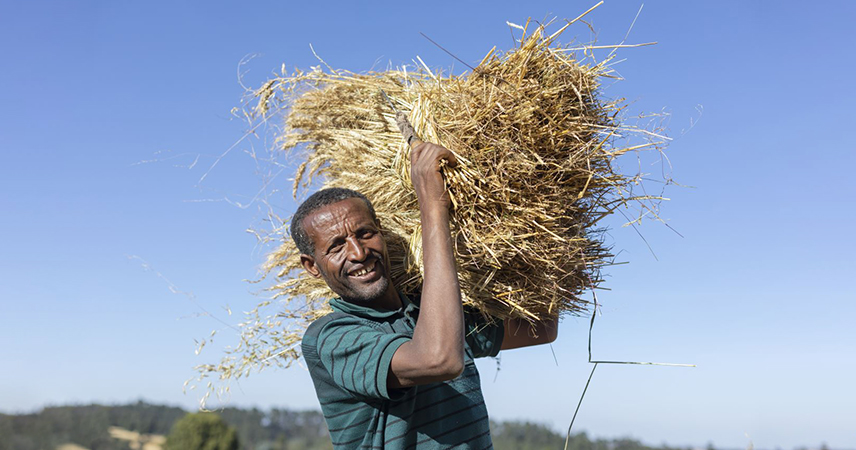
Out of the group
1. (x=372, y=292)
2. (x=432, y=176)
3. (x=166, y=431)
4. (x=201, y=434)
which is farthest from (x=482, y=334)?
(x=166, y=431)

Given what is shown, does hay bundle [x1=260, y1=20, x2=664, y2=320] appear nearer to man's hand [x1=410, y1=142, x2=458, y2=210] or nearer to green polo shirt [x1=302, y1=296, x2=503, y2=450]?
man's hand [x1=410, y1=142, x2=458, y2=210]

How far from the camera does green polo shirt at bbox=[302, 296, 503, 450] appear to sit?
2.13 metres

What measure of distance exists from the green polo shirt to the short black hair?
248 millimetres

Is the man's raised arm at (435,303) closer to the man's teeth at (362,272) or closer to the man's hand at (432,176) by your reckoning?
the man's hand at (432,176)

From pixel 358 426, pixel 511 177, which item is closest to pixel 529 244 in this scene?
pixel 511 177

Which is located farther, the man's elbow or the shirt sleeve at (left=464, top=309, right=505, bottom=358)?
the shirt sleeve at (left=464, top=309, right=505, bottom=358)

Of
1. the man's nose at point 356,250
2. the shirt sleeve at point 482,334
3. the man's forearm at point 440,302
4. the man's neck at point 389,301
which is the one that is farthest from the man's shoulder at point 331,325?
the shirt sleeve at point 482,334

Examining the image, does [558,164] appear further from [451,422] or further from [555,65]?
[451,422]

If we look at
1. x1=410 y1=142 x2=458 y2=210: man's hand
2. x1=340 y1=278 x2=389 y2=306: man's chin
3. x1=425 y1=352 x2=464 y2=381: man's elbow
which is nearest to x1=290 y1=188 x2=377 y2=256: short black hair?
x1=340 y1=278 x2=389 y2=306: man's chin

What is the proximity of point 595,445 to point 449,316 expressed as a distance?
173 feet

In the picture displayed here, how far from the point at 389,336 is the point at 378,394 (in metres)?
0.18

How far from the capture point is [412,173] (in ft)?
7.39

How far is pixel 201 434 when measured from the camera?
30.6 meters

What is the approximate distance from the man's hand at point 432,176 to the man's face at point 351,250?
301 mm
